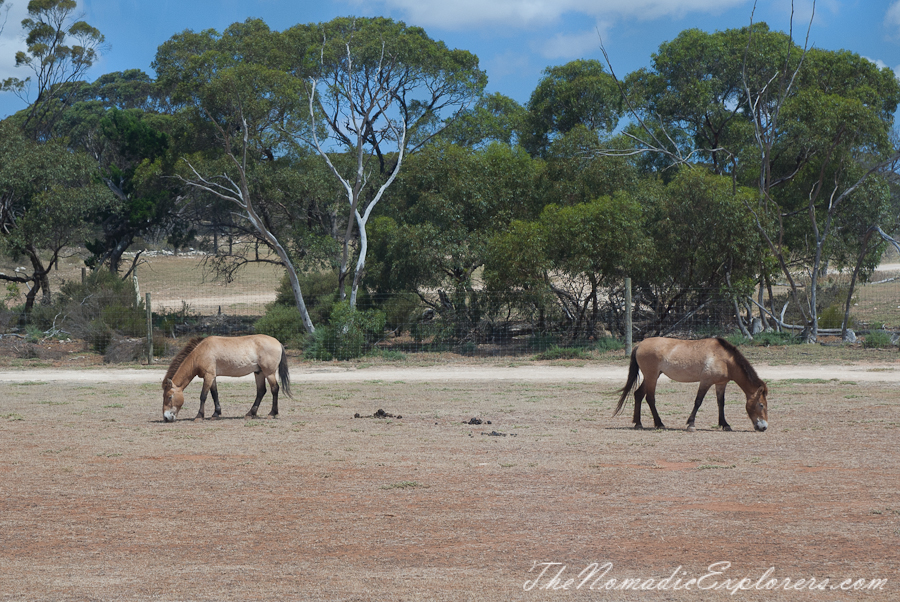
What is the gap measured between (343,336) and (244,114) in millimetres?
8846

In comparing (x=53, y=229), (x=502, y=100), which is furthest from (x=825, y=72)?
(x=53, y=229)

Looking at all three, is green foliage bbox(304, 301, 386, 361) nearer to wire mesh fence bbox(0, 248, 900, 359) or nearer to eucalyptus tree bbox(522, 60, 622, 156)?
wire mesh fence bbox(0, 248, 900, 359)

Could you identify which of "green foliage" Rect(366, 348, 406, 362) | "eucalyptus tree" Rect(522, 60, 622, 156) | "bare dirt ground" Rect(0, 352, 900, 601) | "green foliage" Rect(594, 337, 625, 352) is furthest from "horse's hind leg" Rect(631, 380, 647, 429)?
"eucalyptus tree" Rect(522, 60, 622, 156)

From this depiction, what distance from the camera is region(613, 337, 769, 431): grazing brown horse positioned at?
1073 centimetres

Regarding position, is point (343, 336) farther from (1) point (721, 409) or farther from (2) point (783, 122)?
A: (2) point (783, 122)

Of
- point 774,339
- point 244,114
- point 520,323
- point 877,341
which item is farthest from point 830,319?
point 244,114

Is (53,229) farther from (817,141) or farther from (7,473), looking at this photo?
(817,141)

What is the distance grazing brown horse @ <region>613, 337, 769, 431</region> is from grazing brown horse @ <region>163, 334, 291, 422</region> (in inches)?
223

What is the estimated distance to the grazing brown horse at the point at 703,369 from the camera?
1073 cm

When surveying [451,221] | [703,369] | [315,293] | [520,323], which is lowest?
[703,369]

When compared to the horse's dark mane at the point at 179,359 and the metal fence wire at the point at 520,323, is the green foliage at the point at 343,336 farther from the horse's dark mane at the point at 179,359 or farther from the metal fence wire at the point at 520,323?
the horse's dark mane at the point at 179,359

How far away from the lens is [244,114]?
26188 millimetres

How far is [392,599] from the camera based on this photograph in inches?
197

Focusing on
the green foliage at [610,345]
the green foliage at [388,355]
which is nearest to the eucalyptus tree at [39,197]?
the green foliage at [388,355]
